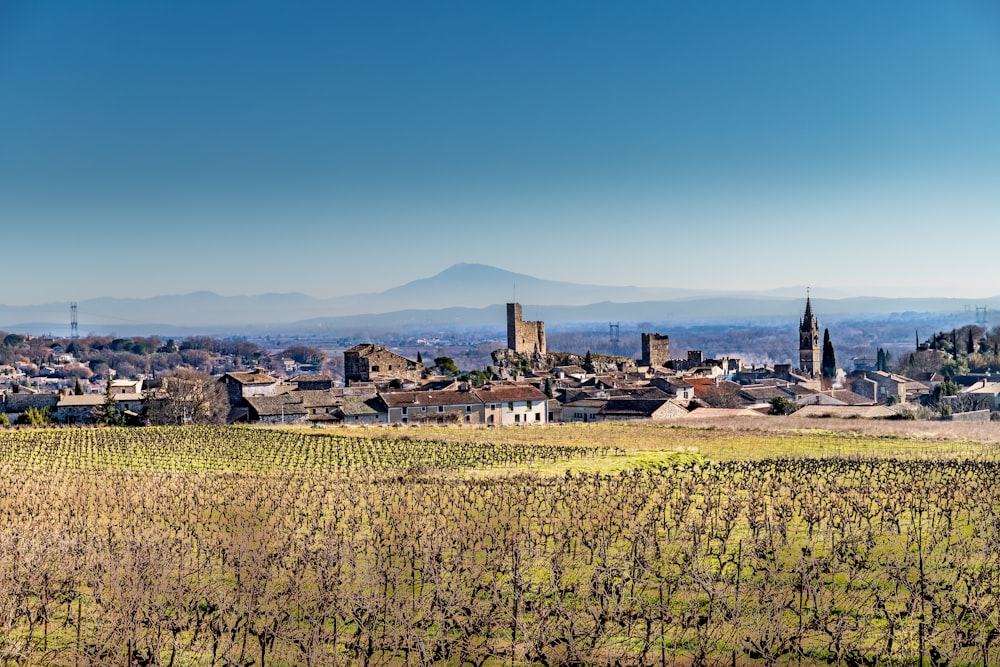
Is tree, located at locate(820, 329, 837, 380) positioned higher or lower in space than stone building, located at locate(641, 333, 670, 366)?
lower

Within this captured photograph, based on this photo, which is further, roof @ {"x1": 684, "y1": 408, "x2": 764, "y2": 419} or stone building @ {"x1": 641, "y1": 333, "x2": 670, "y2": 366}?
stone building @ {"x1": 641, "y1": 333, "x2": 670, "y2": 366}

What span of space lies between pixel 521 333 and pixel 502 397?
1602 inches

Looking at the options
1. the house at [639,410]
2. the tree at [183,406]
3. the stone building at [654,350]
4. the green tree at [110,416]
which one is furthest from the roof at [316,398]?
the stone building at [654,350]

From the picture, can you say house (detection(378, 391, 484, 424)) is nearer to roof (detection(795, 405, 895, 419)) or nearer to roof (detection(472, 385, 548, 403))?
roof (detection(472, 385, 548, 403))

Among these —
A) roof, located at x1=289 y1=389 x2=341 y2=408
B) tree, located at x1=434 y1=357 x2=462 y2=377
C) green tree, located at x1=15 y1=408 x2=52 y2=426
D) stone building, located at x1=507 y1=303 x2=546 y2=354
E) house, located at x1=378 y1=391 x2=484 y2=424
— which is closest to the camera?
green tree, located at x1=15 y1=408 x2=52 y2=426

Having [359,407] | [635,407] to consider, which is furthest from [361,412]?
[635,407]

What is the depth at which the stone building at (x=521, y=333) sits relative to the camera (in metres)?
110

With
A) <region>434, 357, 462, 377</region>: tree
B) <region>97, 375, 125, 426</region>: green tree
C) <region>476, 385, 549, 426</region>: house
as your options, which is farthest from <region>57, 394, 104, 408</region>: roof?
<region>434, 357, 462, 377</region>: tree

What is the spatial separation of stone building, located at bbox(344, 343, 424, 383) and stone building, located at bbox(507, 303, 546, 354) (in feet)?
63.9

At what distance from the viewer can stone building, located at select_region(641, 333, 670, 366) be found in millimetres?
114875

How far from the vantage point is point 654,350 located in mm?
115812

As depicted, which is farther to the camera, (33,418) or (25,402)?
(25,402)

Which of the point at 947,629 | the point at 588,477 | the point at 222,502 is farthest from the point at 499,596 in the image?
the point at 588,477

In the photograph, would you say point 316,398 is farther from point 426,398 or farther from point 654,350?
point 654,350
